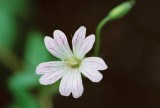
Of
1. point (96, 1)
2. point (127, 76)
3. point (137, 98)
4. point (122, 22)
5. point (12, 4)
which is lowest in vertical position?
point (137, 98)

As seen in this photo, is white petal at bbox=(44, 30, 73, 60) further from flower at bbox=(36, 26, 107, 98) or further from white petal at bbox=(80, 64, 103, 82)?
white petal at bbox=(80, 64, 103, 82)

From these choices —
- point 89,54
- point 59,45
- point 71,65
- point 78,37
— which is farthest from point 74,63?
point 89,54

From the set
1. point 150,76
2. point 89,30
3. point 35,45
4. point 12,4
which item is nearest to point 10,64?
point 35,45

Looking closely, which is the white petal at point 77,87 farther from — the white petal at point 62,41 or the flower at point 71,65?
the white petal at point 62,41

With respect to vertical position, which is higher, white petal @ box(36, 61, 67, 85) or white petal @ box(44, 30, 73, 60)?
white petal @ box(44, 30, 73, 60)

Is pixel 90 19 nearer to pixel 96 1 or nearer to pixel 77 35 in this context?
pixel 96 1

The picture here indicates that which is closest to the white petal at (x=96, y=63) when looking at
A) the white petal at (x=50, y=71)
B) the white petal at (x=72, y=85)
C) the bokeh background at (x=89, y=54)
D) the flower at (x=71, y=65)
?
the flower at (x=71, y=65)

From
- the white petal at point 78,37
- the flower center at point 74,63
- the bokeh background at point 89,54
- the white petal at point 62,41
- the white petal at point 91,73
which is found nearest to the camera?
the white petal at point 91,73

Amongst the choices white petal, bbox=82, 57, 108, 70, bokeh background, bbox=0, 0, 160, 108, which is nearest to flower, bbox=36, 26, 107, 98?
white petal, bbox=82, 57, 108, 70
